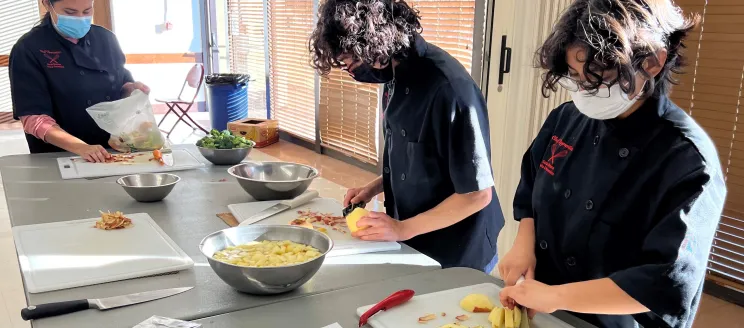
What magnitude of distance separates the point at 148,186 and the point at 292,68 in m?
4.36

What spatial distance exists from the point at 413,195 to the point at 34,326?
3.07ft

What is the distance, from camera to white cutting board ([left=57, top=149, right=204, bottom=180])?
2045 millimetres

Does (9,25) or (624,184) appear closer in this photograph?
(624,184)

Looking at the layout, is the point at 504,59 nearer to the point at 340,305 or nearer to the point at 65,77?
the point at 65,77

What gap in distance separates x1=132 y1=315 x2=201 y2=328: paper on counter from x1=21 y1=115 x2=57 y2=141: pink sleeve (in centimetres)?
150

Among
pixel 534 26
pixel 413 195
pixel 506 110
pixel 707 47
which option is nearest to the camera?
pixel 413 195

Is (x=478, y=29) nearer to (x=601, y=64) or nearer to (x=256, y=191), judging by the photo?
(x=256, y=191)

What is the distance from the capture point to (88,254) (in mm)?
1338

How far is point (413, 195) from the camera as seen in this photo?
163 cm

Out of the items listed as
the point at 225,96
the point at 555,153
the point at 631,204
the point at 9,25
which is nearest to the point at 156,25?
the point at 9,25

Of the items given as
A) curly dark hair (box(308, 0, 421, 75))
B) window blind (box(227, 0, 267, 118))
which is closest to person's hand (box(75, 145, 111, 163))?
curly dark hair (box(308, 0, 421, 75))

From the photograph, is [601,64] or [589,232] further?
[589,232]

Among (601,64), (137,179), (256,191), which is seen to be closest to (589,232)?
(601,64)

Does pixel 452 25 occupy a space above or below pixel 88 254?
above
